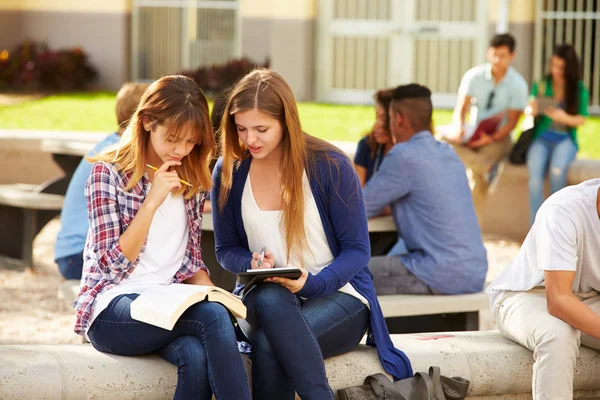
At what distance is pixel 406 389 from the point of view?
3711 mm

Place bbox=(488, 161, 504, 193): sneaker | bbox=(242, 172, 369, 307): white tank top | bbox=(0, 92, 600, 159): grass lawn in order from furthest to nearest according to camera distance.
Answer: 1. bbox=(0, 92, 600, 159): grass lawn
2. bbox=(488, 161, 504, 193): sneaker
3. bbox=(242, 172, 369, 307): white tank top

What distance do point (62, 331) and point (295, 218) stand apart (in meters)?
2.57

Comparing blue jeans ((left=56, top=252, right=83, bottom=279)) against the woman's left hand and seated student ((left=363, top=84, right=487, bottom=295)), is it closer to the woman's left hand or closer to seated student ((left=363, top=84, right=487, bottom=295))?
seated student ((left=363, top=84, right=487, bottom=295))

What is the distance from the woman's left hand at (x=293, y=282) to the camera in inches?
143

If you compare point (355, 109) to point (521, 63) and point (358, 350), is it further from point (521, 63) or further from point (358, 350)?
point (358, 350)

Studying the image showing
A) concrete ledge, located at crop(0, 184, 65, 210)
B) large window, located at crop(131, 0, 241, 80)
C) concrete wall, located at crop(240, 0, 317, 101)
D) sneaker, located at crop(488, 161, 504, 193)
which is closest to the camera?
concrete ledge, located at crop(0, 184, 65, 210)

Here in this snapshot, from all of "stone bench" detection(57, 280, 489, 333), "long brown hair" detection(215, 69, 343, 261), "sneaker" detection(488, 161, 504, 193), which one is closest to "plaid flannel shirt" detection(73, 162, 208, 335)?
"long brown hair" detection(215, 69, 343, 261)

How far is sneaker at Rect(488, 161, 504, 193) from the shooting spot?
8.50m

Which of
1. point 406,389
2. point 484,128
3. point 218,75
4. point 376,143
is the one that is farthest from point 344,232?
point 218,75

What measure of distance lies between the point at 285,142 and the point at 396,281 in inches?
54.0

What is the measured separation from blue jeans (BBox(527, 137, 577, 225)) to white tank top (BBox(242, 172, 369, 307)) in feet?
15.1

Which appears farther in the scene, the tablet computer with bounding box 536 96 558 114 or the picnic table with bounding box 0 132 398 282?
the tablet computer with bounding box 536 96 558 114

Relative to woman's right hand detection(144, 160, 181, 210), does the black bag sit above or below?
below

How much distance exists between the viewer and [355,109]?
14.1 meters
